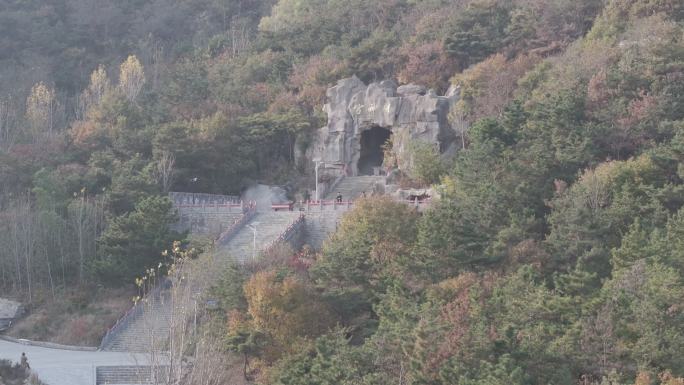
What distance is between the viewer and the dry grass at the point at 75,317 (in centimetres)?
3438

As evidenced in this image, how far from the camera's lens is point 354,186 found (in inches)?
1742

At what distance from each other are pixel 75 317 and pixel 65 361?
3.92 m

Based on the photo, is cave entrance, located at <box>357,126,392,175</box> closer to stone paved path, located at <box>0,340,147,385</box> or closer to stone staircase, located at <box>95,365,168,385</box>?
stone paved path, located at <box>0,340,147,385</box>

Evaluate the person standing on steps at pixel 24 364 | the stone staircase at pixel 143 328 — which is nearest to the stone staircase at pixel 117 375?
the stone staircase at pixel 143 328

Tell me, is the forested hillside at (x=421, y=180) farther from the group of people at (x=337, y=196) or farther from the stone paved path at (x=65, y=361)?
the stone paved path at (x=65, y=361)

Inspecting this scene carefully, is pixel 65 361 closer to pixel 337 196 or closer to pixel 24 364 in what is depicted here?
pixel 24 364

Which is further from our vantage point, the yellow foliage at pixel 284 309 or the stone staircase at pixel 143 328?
the stone staircase at pixel 143 328

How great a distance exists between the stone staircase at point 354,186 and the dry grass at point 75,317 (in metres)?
10.2

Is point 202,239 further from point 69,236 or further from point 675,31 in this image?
point 675,31

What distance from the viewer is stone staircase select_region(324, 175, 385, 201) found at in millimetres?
43156

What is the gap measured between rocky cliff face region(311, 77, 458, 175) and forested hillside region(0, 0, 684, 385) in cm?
104

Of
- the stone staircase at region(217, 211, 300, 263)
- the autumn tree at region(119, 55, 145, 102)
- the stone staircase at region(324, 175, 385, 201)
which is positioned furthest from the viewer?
the autumn tree at region(119, 55, 145, 102)

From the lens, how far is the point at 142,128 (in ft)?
154

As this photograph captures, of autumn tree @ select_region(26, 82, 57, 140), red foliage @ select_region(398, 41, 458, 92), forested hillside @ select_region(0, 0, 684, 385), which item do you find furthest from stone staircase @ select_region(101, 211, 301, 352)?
autumn tree @ select_region(26, 82, 57, 140)
